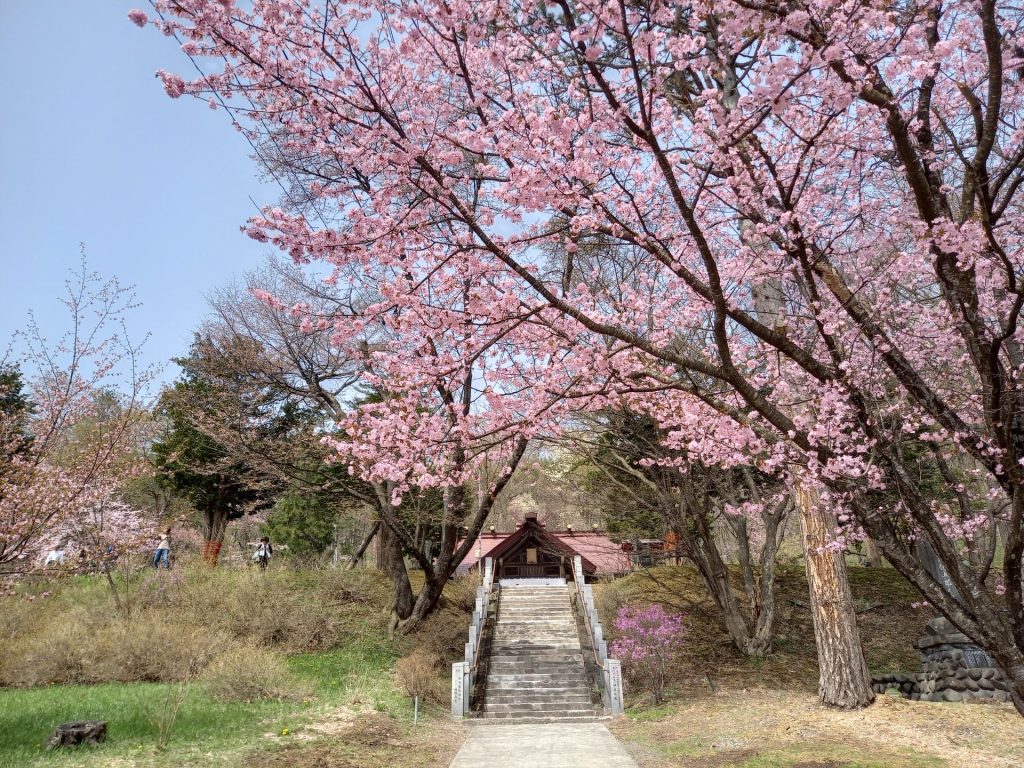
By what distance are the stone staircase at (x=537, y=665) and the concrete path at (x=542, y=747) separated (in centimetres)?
108

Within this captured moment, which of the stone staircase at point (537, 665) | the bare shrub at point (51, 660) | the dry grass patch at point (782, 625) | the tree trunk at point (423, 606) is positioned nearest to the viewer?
the bare shrub at point (51, 660)

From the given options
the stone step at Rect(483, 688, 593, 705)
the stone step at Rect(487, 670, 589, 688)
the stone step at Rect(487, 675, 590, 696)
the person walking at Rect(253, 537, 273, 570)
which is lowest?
the stone step at Rect(483, 688, 593, 705)

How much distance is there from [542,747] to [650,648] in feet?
12.8

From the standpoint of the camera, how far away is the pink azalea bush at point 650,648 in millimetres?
11781

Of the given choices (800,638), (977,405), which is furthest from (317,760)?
(800,638)

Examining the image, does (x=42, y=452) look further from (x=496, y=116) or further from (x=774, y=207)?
(x=774, y=207)

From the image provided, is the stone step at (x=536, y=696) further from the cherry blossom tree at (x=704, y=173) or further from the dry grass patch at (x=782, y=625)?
the cherry blossom tree at (x=704, y=173)

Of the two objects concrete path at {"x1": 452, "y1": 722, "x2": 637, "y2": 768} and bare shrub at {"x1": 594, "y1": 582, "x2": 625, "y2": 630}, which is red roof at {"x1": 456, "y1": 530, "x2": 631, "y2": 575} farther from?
concrete path at {"x1": 452, "y1": 722, "x2": 637, "y2": 768}

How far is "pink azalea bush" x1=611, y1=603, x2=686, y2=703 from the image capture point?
38.7ft

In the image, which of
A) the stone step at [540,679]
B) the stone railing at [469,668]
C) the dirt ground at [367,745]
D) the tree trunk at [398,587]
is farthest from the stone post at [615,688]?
the tree trunk at [398,587]

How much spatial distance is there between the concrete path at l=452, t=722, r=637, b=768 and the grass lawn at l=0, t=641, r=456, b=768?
1.10 metres

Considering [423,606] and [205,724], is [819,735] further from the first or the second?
[423,606]

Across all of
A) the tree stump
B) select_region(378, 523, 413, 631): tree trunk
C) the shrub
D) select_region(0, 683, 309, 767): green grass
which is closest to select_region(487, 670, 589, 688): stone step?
select_region(378, 523, 413, 631): tree trunk

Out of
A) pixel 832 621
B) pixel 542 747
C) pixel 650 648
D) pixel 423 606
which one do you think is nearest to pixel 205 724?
pixel 542 747
